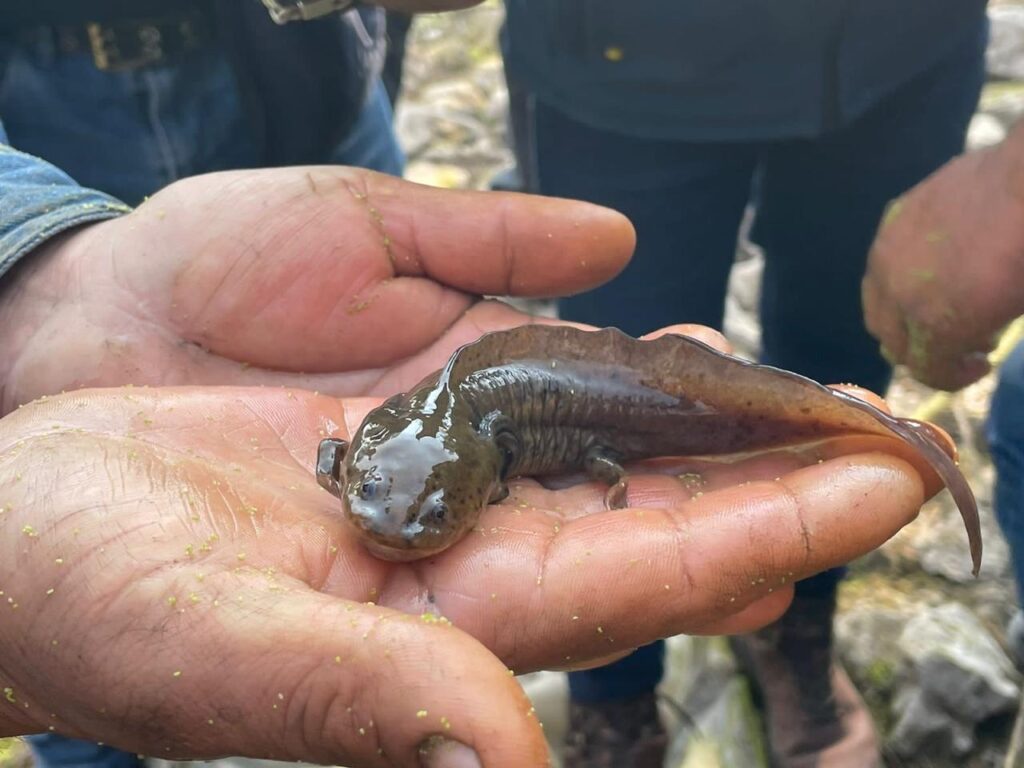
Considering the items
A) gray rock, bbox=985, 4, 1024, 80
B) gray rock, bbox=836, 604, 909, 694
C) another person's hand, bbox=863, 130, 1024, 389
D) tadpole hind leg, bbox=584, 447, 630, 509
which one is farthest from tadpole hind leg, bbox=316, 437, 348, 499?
gray rock, bbox=985, 4, 1024, 80

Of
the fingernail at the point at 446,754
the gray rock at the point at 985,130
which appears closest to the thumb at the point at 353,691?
the fingernail at the point at 446,754

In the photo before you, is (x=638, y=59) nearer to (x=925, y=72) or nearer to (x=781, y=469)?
(x=925, y=72)

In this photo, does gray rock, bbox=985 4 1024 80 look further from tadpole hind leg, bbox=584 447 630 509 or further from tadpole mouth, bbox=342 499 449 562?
tadpole mouth, bbox=342 499 449 562

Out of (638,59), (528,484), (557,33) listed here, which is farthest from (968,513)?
(557,33)

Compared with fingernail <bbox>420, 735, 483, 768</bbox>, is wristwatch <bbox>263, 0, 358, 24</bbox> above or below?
above

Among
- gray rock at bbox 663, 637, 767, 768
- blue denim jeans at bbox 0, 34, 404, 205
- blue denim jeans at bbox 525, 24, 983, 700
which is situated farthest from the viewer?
gray rock at bbox 663, 637, 767, 768

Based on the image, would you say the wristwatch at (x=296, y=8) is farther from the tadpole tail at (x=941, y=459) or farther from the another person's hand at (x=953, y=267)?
the tadpole tail at (x=941, y=459)

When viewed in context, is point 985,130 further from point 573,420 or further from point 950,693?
point 573,420
